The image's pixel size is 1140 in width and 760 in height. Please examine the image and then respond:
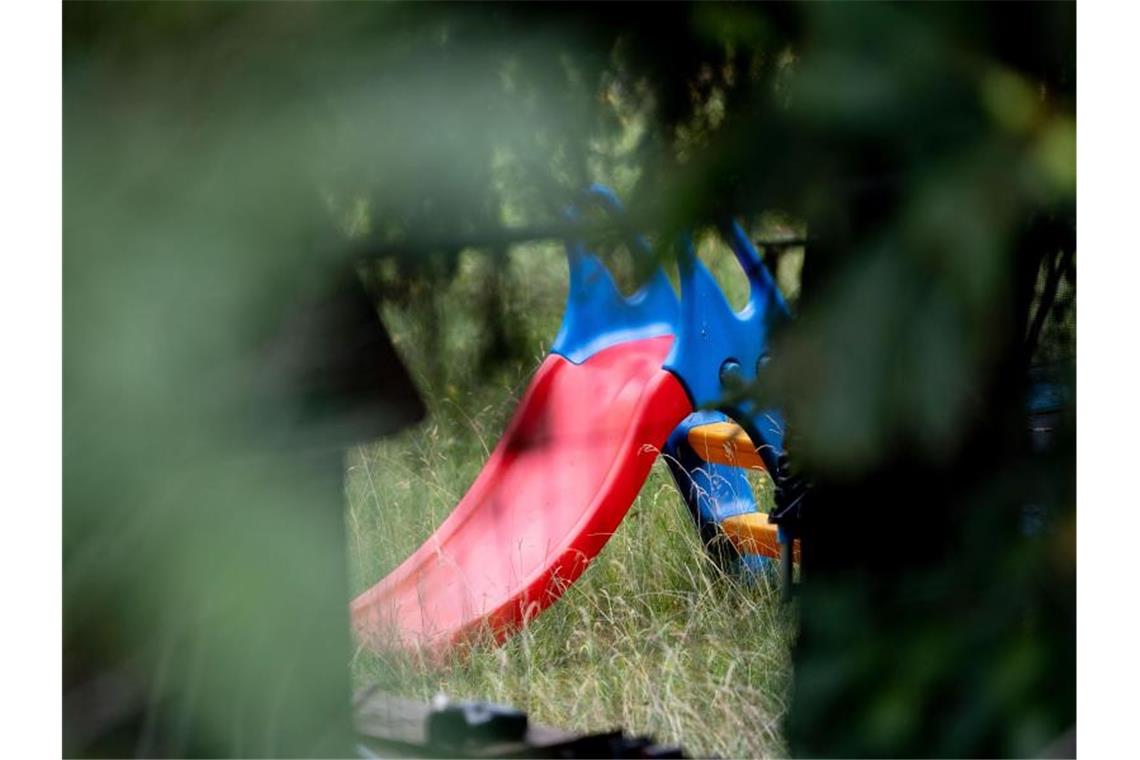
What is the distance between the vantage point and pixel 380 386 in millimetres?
972

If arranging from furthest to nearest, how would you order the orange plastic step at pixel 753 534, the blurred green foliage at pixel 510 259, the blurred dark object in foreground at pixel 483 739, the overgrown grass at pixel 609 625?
the orange plastic step at pixel 753 534 → the overgrown grass at pixel 609 625 → the blurred dark object in foreground at pixel 483 739 → the blurred green foliage at pixel 510 259

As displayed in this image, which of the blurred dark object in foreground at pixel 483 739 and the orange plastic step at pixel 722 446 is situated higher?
the orange plastic step at pixel 722 446

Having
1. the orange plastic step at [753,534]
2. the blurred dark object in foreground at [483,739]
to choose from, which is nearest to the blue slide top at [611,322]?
the orange plastic step at [753,534]

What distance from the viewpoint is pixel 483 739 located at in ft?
4.59

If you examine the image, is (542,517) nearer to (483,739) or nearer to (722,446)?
(722,446)

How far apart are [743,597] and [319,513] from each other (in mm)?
2160

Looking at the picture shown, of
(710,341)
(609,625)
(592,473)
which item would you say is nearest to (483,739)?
(609,625)

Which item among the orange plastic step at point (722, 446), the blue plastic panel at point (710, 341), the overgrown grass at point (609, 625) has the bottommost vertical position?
the overgrown grass at point (609, 625)

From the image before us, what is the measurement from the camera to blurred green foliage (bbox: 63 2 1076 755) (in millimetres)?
631

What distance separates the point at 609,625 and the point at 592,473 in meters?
0.35

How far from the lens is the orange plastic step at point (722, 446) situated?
281 cm

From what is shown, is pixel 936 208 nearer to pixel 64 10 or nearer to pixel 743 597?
pixel 64 10

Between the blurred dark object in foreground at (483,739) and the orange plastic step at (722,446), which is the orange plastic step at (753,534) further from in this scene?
the blurred dark object in foreground at (483,739)

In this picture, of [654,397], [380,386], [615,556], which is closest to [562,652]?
[615,556]
